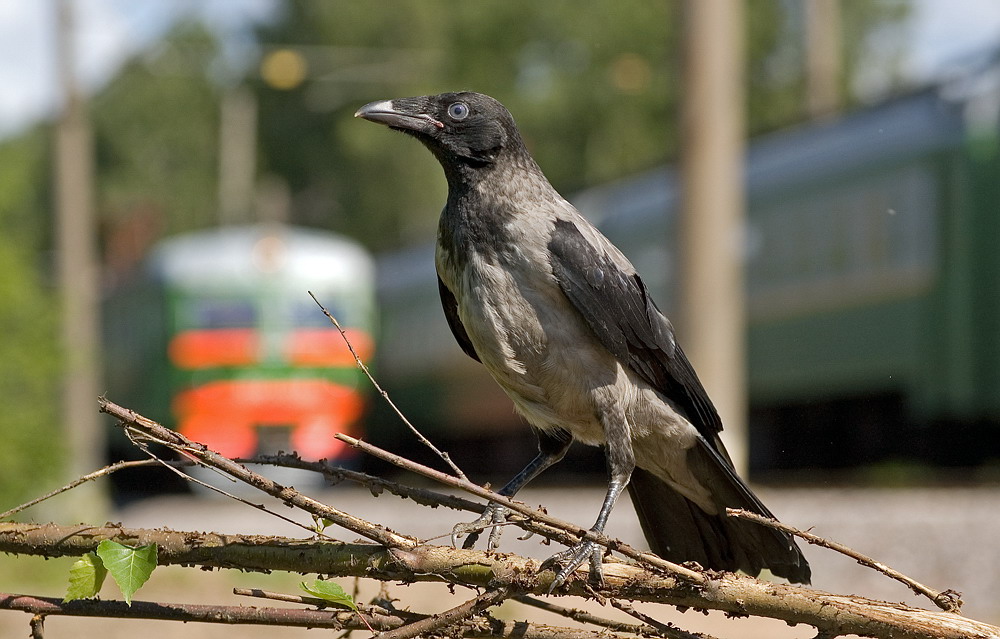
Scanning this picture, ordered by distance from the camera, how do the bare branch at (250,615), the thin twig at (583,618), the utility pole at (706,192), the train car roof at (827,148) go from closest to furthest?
the bare branch at (250,615)
the thin twig at (583,618)
the utility pole at (706,192)
the train car roof at (827,148)

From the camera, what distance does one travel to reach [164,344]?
1773 centimetres

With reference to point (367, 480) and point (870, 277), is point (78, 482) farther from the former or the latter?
point (870, 277)

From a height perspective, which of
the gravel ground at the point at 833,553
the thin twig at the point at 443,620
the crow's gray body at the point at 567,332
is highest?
the crow's gray body at the point at 567,332

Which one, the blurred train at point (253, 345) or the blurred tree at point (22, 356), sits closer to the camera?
the blurred tree at point (22, 356)

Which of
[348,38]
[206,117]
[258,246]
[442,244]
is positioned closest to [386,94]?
[348,38]

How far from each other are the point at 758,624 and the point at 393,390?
→ 48.5 ft

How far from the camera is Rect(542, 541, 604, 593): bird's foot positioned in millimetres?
2189

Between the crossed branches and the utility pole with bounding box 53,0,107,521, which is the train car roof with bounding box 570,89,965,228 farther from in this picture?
the crossed branches

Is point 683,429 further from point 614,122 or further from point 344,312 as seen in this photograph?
point 614,122

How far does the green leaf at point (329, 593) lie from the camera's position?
2.14 metres

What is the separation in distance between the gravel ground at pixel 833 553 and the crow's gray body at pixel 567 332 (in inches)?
136

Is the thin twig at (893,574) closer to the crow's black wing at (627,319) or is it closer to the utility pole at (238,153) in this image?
the crow's black wing at (627,319)

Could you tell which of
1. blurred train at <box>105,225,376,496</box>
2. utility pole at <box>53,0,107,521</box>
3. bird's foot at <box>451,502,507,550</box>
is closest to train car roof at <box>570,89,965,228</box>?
blurred train at <box>105,225,376,496</box>

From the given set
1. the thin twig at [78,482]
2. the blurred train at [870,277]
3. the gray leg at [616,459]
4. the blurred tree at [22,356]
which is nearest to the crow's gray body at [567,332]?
the gray leg at [616,459]
